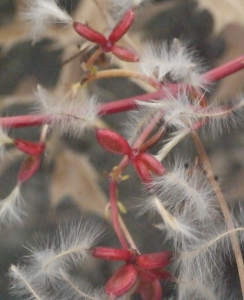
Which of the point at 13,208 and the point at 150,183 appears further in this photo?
the point at 13,208

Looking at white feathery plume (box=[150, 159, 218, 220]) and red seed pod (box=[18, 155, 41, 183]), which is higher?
red seed pod (box=[18, 155, 41, 183])

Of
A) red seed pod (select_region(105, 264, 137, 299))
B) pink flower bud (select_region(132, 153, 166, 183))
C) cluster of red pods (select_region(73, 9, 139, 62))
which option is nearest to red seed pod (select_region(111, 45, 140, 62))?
cluster of red pods (select_region(73, 9, 139, 62))

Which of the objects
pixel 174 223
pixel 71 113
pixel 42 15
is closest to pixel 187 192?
pixel 174 223

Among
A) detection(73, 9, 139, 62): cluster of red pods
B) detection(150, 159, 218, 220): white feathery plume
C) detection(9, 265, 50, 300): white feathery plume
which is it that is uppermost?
detection(73, 9, 139, 62): cluster of red pods

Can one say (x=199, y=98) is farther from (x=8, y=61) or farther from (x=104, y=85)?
(x=8, y=61)

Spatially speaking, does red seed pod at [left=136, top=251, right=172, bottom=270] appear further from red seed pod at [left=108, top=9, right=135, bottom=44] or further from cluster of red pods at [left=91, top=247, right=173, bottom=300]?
red seed pod at [left=108, top=9, right=135, bottom=44]

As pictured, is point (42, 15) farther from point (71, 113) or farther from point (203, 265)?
point (203, 265)
